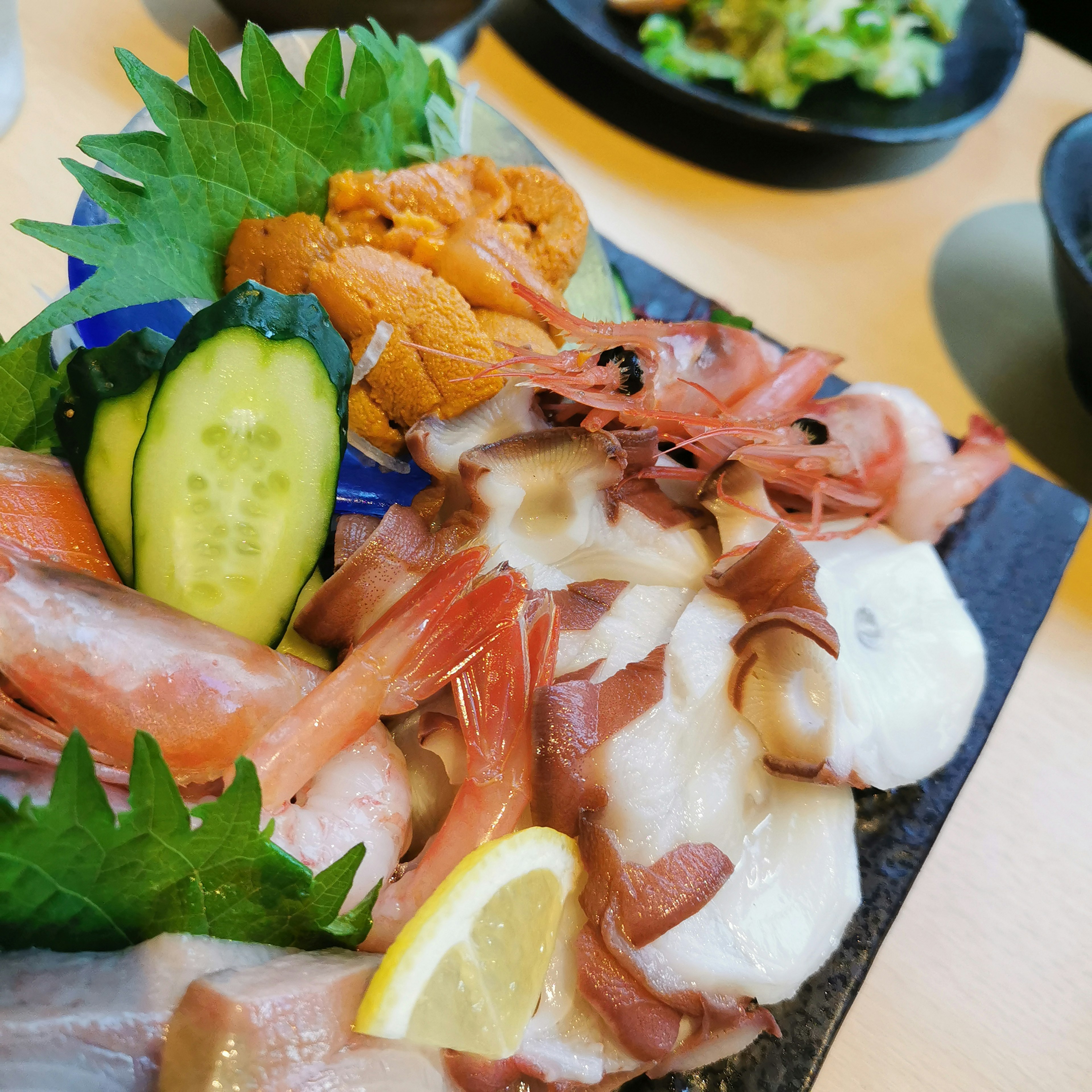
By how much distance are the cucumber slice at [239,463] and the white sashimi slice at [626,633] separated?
0.37m

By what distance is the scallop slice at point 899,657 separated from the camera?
1.28 meters

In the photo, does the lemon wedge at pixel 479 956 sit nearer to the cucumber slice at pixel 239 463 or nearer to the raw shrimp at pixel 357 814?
the raw shrimp at pixel 357 814

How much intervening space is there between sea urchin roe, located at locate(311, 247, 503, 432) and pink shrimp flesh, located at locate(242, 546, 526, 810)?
298 mm

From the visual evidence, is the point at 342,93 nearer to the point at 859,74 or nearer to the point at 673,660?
the point at 673,660

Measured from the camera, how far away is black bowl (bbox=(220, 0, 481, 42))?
2.05 meters

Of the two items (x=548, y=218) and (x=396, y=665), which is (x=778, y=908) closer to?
(x=396, y=665)

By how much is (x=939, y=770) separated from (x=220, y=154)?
151 centimetres

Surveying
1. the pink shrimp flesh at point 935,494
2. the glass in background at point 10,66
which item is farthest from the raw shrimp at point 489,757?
the glass in background at point 10,66

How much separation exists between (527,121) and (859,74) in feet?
3.23

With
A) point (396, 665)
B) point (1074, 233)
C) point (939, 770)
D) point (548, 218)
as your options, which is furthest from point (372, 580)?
point (1074, 233)

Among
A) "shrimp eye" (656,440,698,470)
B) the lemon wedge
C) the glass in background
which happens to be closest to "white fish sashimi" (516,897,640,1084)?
the lemon wedge

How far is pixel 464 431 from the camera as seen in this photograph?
1.34m

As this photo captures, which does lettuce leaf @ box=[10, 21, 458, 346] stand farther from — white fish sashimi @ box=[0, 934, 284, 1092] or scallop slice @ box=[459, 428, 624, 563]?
white fish sashimi @ box=[0, 934, 284, 1092]

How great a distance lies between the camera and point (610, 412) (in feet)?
4.69
